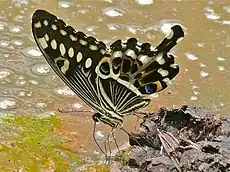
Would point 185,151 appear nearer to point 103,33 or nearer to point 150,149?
point 150,149

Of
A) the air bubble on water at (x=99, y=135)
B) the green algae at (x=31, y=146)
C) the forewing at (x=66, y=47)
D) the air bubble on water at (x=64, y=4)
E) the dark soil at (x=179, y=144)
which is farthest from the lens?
the air bubble on water at (x=64, y=4)

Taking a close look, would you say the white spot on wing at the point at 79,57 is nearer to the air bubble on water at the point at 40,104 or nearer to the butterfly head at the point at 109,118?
the butterfly head at the point at 109,118

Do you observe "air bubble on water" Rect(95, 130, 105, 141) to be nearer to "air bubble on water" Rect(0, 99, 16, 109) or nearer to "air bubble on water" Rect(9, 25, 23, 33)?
"air bubble on water" Rect(0, 99, 16, 109)

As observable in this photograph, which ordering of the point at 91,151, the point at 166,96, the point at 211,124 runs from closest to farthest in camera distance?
the point at 211,124
the point at 91,151
the point at 166,96

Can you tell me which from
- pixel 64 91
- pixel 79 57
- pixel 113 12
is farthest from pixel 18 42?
pixel 79 57

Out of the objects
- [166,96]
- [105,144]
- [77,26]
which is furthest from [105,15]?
[105,144]

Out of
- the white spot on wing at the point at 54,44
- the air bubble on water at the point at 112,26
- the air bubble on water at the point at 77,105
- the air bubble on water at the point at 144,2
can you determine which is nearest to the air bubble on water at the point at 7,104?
the air bubble on water at the point at 77,105

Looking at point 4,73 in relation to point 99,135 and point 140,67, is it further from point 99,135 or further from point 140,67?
point 140,67
